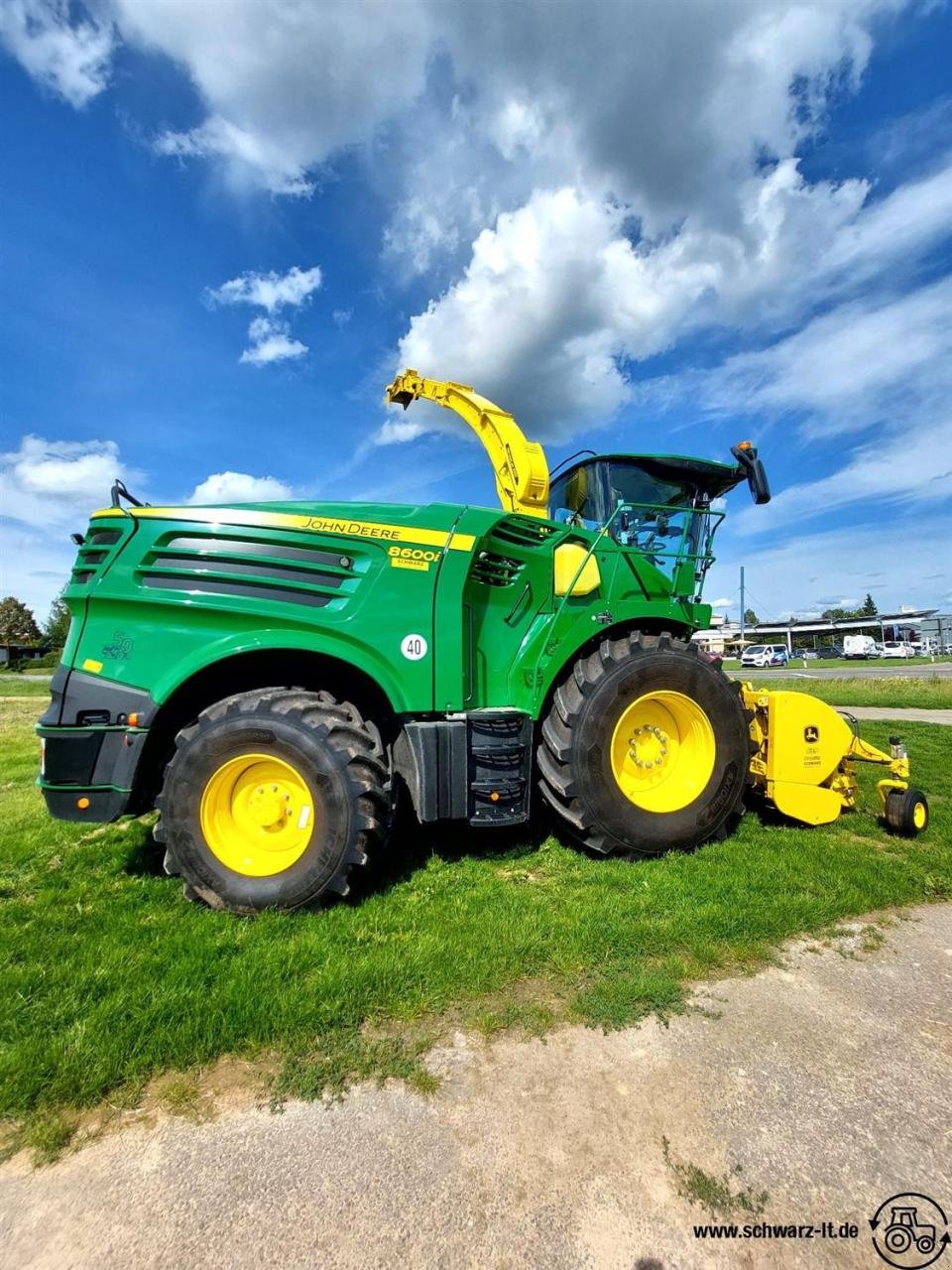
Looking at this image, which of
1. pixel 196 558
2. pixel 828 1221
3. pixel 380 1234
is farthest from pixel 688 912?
pixel 196 558

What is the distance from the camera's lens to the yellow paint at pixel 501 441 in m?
5.16

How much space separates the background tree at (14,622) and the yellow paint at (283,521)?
76.9 m

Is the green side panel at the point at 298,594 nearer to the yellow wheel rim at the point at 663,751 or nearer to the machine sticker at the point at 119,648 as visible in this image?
the machine sticker at the point at 119,648

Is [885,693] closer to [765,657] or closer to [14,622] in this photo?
[765,657]

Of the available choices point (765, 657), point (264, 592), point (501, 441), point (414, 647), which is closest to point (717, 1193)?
point (414, 647)

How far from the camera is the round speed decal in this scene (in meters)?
3.62

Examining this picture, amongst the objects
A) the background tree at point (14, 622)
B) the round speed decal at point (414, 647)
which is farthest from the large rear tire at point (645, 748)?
the background tree at point (14, 622)

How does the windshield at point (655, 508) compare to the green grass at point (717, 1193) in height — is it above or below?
above

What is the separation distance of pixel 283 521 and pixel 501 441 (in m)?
2.47

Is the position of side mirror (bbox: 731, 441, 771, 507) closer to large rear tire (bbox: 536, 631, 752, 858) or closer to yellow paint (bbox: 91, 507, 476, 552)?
large rear tire (bbox: 536, 631, 752, 858)

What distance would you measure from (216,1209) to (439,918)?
5.10 feet

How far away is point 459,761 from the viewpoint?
141 inches

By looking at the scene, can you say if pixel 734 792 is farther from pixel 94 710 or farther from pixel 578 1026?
pixel 94 710
